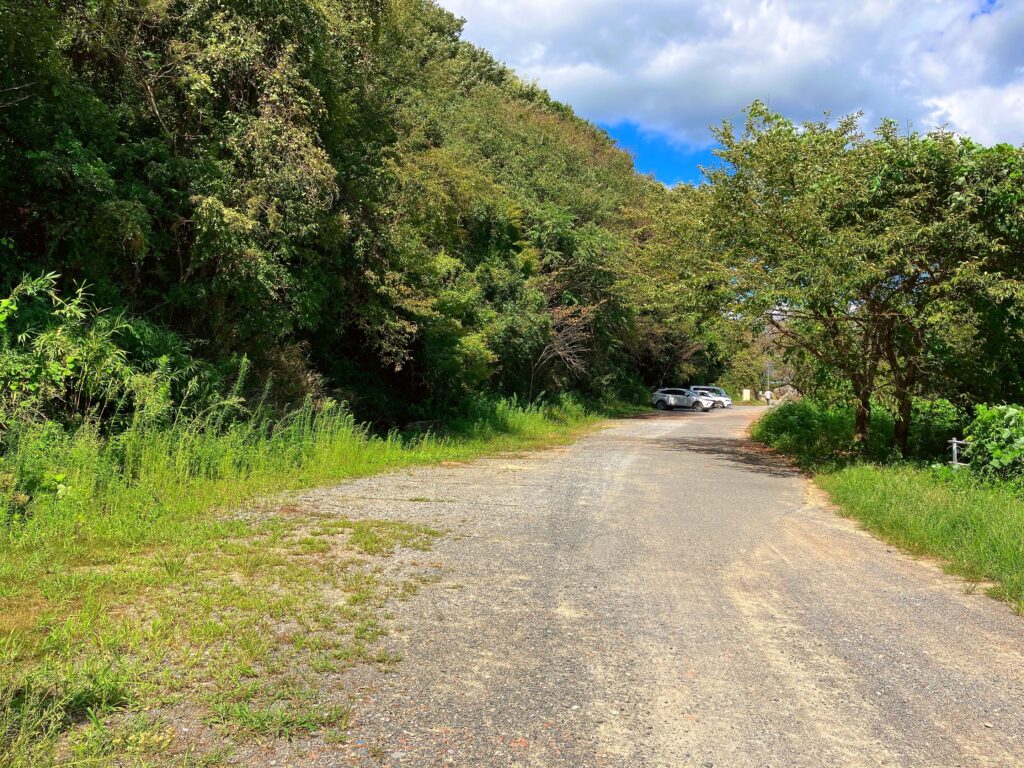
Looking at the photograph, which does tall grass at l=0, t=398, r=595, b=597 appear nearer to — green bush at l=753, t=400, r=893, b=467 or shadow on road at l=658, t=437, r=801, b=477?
shadow on road at l=658, t=437, r=801, b=477

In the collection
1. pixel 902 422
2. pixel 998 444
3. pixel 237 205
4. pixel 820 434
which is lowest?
pixel 820 434

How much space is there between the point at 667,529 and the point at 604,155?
41265mm

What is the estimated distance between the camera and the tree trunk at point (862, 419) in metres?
15.2

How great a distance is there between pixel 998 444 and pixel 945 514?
2613 millimetres

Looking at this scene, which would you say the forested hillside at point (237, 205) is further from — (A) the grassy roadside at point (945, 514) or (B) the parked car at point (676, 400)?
(B) the parked car at point (676, 400)

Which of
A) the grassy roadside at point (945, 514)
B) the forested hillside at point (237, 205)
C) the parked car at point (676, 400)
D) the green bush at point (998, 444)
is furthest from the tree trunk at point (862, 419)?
the parked car at point (676, 400)

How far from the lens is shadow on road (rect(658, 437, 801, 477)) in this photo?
15055 millimetres

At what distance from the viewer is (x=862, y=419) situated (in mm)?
15633

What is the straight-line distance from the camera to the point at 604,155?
150 ft

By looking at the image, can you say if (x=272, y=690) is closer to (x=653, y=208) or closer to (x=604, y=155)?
(x=653, y=208)

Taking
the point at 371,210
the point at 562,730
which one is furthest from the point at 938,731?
the point at 371,210

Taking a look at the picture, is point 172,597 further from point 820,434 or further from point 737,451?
point 820,434

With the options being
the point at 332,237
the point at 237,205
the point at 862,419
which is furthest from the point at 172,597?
the point at 862,419

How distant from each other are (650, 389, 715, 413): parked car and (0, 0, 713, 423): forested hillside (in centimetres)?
2345
